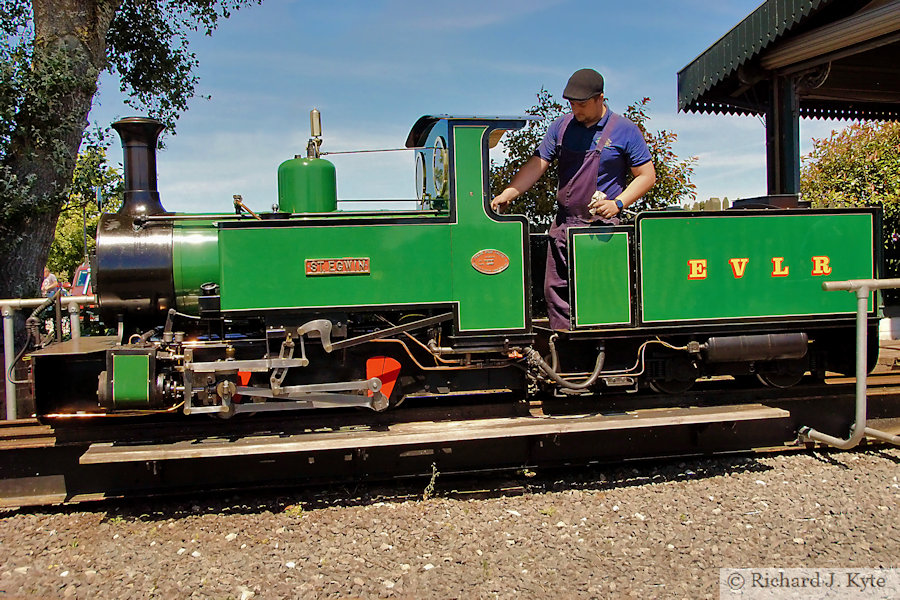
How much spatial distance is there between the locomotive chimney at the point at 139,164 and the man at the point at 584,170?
2773 millimetres

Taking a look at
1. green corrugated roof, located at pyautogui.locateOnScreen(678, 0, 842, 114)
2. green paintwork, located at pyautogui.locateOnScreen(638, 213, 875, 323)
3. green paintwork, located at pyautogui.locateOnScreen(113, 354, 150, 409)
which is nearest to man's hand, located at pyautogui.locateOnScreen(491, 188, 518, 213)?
green paintwork, located at pyautogui.locateOnScreen(638, 213, 875, 323)

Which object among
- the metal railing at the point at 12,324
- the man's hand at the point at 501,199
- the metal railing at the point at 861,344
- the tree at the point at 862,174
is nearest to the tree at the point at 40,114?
the metal railing at the point at 12,324

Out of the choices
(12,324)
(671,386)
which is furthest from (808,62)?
(12,324)

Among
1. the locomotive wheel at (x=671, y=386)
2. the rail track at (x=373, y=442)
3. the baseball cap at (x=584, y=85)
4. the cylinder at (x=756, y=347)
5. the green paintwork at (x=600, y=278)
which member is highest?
the baseball cap at (x=584, y=85)

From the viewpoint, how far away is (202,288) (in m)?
4.86

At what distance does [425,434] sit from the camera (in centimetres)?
464

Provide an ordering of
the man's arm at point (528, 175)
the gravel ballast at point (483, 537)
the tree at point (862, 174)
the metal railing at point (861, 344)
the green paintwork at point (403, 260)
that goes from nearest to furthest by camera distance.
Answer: the gravel ballast at point (483, 537)
the green paintwork at point (403, 260)
the metal railing at point (861, 344)
the man's arm at point (528, 175)
the tree at point (862, 174)

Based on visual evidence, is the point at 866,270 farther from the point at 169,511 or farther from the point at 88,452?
the point at 88,452

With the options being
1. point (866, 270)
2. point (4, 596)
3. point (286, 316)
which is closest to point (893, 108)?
point (866, 270)

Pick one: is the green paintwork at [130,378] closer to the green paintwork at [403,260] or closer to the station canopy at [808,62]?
the green paintwork at [403,260]

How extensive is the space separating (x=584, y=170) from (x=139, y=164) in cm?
355

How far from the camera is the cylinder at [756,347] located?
206 inches

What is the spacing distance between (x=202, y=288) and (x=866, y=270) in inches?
205

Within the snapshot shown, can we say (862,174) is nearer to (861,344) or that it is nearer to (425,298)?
(861,344)
